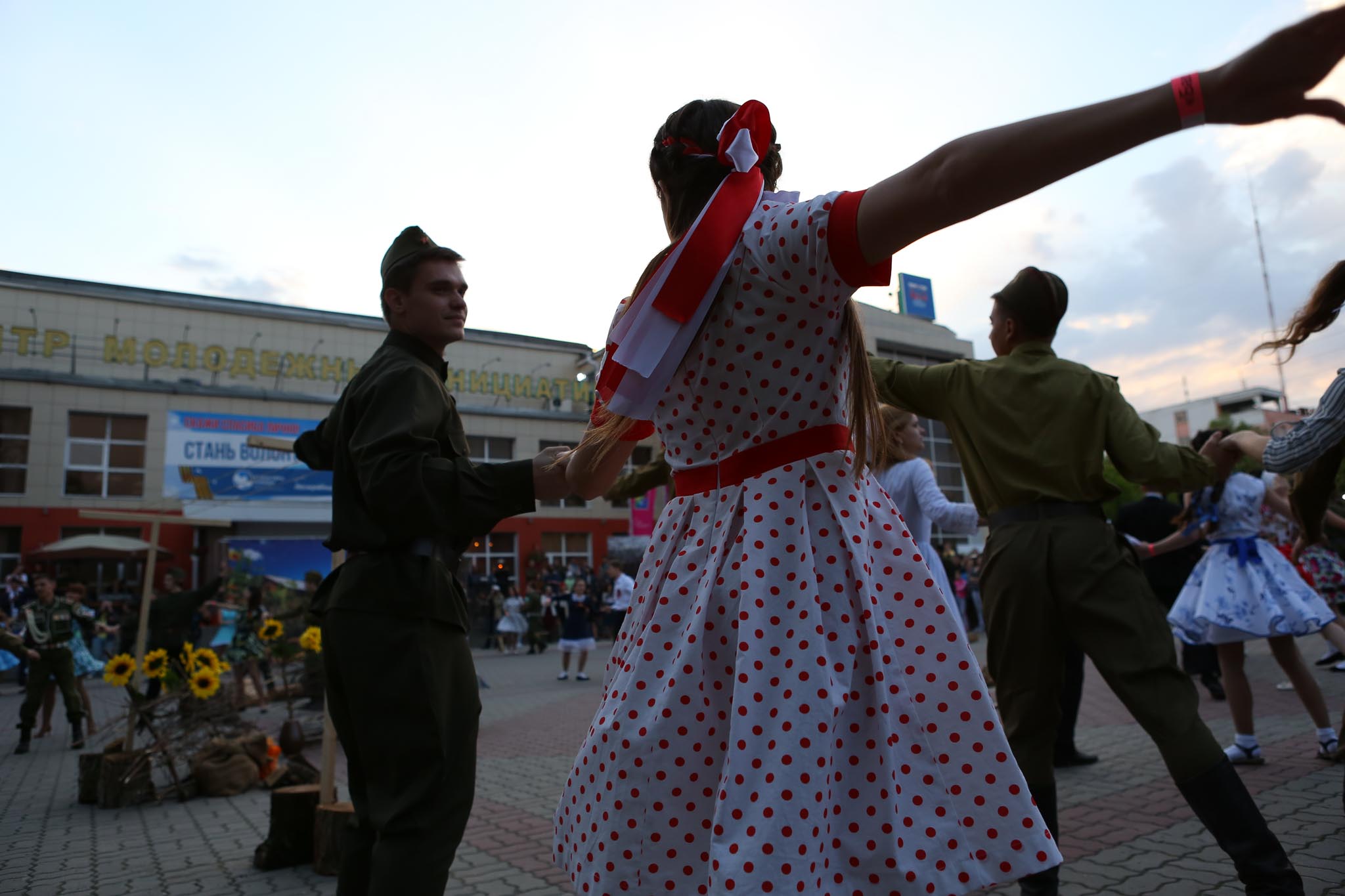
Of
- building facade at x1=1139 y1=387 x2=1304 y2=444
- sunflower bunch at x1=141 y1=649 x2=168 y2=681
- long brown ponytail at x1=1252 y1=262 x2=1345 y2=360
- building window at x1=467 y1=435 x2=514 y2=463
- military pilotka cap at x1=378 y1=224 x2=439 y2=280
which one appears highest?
building facade at x1=1139 y1=387 x2=1304 y2=444

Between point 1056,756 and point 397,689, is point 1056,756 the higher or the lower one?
the lower one

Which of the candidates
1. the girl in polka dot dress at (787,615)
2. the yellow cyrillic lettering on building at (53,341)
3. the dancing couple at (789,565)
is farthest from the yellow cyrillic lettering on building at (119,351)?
the girl in polka dot dress at (787,615)

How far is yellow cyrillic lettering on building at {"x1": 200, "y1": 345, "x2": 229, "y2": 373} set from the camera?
99.5 ft

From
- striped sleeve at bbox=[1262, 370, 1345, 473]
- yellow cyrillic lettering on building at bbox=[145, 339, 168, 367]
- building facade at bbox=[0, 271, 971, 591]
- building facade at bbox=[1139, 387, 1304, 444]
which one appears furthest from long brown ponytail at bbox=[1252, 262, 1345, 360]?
building facade at bbox=[1139, 387, 1304, 444]

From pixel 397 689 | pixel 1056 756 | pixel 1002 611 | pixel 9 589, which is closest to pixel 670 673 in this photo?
pixel 397 689

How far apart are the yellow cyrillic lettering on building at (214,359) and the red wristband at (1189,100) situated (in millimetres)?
33540

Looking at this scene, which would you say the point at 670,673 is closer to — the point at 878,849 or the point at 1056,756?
the point at 878,849

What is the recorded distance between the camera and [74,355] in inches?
1112

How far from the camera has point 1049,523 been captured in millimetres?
3047

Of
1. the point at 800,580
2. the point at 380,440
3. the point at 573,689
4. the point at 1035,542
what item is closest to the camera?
the point at 800,580

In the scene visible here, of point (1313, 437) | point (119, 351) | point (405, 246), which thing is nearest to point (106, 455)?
point (119, 351)

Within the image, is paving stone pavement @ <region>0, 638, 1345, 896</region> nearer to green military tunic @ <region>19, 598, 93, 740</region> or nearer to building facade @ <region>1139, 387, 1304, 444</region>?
green military tunic @ <region>19, 598, 93, 740</region>

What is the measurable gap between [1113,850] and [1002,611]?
1.40 m

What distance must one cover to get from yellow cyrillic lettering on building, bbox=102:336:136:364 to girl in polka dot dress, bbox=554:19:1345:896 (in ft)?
107
